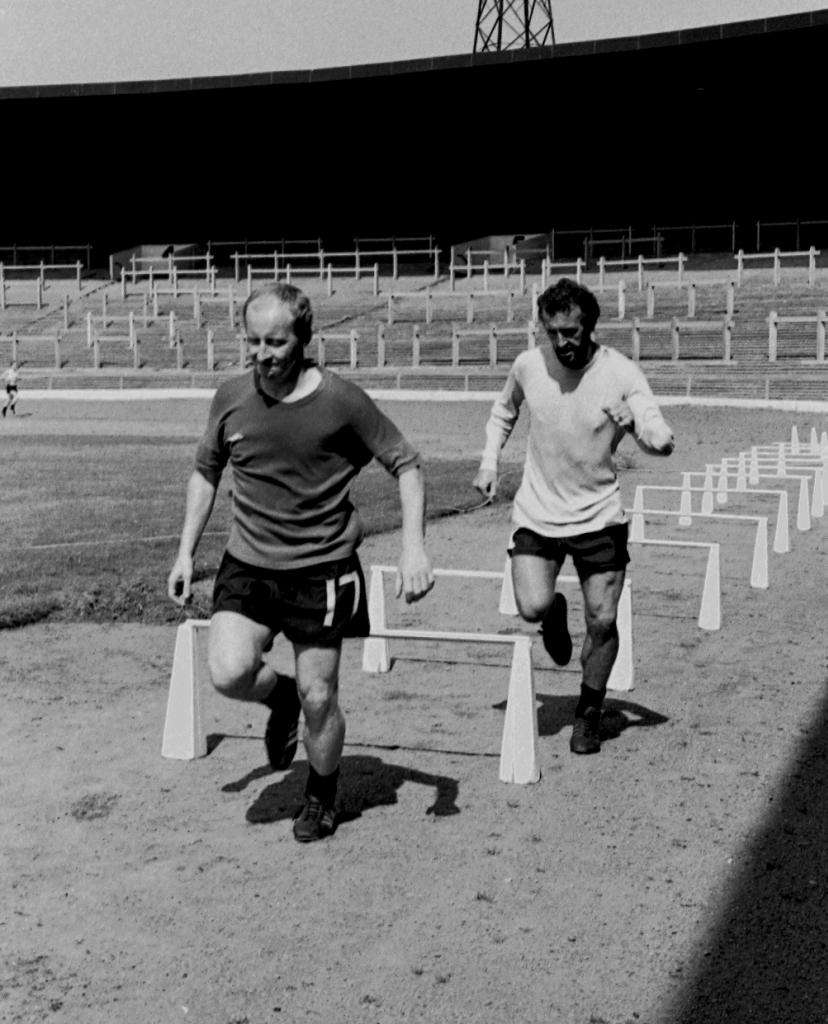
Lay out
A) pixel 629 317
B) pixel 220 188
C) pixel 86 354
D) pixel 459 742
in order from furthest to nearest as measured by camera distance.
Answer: pixel 220 188, pixel 86 354, pixel 629 317, pixel 459 742

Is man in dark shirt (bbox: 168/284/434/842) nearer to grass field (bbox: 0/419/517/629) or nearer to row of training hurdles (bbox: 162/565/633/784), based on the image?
row of training hurdles (bbox: 162/565/633/784)

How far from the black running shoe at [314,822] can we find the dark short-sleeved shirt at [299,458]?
3.01ft

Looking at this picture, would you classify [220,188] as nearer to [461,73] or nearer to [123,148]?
[123,148]

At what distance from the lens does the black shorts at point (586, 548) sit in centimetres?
684

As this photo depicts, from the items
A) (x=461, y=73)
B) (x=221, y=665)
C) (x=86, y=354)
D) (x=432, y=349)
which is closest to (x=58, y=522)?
(x=221, y=665)

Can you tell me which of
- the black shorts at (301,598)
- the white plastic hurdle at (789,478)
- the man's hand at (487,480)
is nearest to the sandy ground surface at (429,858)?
the black shorts at (301,598)

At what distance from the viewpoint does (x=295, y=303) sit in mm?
5117

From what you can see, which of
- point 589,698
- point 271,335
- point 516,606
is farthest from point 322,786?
point 516,606

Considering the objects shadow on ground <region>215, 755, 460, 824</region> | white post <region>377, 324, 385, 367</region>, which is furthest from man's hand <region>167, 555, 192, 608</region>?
white post <region>377, 324, 385, 367</region>

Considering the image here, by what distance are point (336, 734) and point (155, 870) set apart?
2.60 ft

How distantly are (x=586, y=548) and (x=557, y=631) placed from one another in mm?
565

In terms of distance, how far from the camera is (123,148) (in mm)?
74438

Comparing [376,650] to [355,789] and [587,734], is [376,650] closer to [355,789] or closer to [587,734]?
[587,734]

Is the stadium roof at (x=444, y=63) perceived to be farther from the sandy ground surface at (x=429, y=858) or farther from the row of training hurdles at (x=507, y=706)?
the row of training hurdles at (x=507, y=706)
